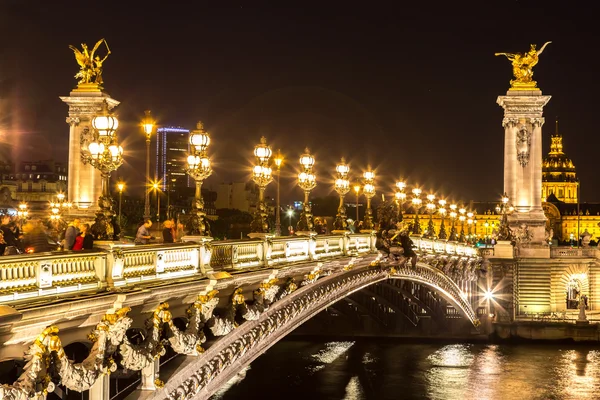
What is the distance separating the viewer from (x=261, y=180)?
1024 inches

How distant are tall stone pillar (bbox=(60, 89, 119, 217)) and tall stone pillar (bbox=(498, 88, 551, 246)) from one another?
33.7 meters

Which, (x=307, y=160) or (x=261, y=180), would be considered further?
(x=307, y=160)

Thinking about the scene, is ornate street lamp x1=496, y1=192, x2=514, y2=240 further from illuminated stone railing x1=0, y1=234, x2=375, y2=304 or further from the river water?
illuminated stone railing x1=0, y1=234, x2=375, y2=304

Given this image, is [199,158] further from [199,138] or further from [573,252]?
[573,252]

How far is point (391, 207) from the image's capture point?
39.5 m

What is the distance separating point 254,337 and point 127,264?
713 cm

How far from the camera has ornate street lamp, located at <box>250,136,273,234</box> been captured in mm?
24891

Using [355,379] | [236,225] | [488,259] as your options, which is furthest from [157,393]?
[488,259]

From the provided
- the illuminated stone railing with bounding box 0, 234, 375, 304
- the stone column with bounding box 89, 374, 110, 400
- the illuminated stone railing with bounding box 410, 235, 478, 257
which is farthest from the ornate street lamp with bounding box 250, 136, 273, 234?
the illuminated stone railing with bounding box 410, 235, 478, 257

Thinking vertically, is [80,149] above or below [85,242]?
above

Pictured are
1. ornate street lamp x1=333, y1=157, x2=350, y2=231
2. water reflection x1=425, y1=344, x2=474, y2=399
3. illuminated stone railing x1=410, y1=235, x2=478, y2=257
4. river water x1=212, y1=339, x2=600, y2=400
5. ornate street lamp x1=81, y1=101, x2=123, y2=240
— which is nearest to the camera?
ornate street lamp x1=81, y1=101, x2=123, y2=240

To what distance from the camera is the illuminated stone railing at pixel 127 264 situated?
1315 cm

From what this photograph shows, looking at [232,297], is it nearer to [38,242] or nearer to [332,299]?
[38,242]

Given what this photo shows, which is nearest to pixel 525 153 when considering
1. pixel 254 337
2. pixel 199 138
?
pixel 254 337
